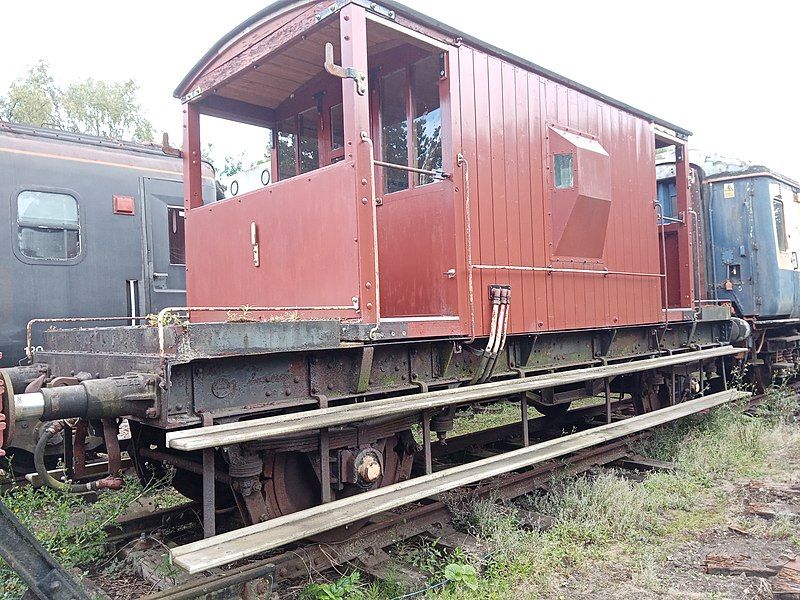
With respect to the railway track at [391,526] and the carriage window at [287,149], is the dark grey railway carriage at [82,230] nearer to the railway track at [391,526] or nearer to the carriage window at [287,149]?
the carriage window at [287,149]

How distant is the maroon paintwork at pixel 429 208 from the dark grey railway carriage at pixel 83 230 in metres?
1.82

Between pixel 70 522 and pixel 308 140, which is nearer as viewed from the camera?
pixel 70 522

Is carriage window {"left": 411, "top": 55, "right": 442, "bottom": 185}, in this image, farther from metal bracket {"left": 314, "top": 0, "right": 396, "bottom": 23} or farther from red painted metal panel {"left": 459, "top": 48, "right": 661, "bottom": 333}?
metal bracket {"left": 314, "top": 0, "right": 396, "bottom": 23}

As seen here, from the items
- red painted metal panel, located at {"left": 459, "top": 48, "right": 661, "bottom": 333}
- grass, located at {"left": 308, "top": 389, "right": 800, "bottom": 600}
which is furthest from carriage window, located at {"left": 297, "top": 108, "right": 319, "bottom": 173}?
grass, located at {"left": 308, "top": 389, "right": 800, "bottom": 600}

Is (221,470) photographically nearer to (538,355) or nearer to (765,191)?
(538,355)

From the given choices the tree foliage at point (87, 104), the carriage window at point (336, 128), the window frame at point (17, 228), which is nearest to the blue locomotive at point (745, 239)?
the carriage window at point (336, 128)

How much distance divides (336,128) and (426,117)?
0.90 metres

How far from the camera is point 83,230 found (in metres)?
6.62

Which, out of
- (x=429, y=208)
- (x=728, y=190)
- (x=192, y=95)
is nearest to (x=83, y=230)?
(x=192, y=95)

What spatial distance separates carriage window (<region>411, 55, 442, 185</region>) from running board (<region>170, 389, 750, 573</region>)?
2.11 meters

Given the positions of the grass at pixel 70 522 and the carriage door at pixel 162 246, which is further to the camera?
the carriage door at pixel 162 246

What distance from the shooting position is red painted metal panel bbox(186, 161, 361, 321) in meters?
3.83

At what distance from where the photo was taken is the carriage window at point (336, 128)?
539 centimetres

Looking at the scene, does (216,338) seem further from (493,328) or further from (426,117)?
(426,117)
